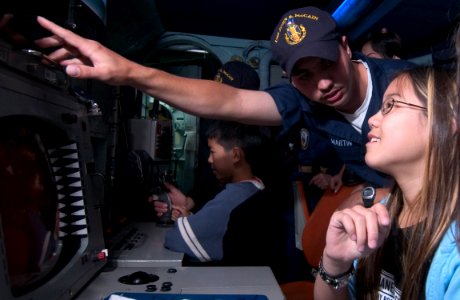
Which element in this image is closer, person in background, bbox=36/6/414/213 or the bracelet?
the bracelet

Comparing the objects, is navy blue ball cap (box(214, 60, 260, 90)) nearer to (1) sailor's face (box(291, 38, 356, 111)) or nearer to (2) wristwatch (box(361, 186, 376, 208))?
(1) sailor's face (box(291, 38, 356, 111))

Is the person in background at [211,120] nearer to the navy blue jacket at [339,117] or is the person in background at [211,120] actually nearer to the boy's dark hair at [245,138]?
the boy's dark hair at [245,138]

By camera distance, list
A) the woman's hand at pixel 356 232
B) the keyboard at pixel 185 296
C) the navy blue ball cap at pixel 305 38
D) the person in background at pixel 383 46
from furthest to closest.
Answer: the person in background at pixel 383 46
the navy blue ball cap at pixel 305 38
the keyboard at pixel 185 296
the woman's hand at pixel 356 232

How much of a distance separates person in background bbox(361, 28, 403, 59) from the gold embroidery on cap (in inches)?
41.5

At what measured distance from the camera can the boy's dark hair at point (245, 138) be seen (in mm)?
1772

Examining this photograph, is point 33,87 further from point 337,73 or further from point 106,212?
point 337,73

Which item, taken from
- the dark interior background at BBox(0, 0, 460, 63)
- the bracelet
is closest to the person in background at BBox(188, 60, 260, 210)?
the dark interior background at BBox(0, 0, 460, 63)

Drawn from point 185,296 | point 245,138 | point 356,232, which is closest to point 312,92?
point 245,138

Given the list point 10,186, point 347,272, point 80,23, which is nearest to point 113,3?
point 80,23

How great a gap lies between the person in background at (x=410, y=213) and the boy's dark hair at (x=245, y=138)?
2.76 ft

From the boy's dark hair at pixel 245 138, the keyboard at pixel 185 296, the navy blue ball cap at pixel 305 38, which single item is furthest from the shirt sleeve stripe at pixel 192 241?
the navy blue ball cap at pixel 305 38

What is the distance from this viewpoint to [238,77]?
1.83 meters

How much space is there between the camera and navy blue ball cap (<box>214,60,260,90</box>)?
1.81 m

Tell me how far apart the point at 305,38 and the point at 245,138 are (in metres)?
0.62
